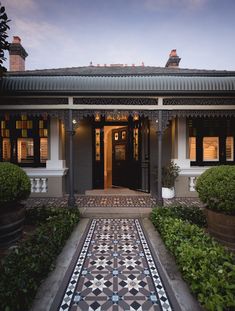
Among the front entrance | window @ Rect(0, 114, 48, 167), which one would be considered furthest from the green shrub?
the front entrance

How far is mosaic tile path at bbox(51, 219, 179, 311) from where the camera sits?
251 cm

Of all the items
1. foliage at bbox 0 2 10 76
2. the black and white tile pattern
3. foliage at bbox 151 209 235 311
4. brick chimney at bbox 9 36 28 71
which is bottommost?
the black and white tile pattern

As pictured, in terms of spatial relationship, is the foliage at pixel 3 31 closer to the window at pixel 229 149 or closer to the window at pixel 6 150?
the window at pixel 6 150

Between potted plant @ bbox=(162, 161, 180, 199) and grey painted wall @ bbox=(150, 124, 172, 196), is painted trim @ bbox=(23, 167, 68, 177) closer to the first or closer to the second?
grey painted wall @ bbox=(150, 124, 172, 196)

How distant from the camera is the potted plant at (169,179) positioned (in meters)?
7.14

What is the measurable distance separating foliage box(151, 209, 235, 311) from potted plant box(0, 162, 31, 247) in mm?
3067

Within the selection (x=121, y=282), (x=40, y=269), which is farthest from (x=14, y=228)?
(x=121, y=282)

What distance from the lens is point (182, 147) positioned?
7504mm

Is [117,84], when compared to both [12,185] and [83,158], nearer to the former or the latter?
[83,158]

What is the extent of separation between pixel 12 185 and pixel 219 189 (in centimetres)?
412

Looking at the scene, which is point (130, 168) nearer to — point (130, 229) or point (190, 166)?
point (190, 166)

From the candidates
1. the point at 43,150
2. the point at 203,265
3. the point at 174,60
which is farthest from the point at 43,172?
the point at 174,60

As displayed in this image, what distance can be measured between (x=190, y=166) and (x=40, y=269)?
6.16 m

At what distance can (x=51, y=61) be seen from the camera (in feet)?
236
